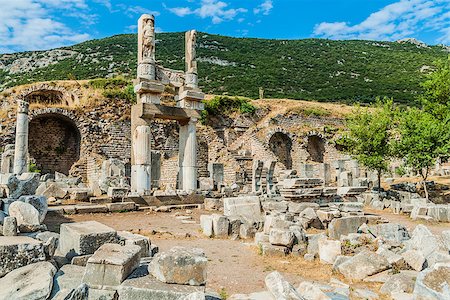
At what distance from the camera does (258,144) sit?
1093 inches

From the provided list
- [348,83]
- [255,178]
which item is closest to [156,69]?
[255,178]

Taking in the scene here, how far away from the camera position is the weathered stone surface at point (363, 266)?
5158 millimetres

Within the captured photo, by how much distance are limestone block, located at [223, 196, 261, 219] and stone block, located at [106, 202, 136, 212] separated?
403cm

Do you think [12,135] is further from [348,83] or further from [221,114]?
[348,83]

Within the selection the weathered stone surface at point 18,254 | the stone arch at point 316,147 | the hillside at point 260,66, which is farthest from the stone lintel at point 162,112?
the hillside at point 260,66

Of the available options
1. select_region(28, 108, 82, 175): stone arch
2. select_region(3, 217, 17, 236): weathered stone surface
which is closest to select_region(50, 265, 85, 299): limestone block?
select_region(3, 217, 17, 236): weathered stone surface

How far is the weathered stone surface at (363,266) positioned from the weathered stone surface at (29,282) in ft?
12.8

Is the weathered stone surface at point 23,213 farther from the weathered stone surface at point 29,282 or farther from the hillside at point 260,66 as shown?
the hillside at point 260,66

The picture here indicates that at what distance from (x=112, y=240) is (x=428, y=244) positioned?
4.87 m

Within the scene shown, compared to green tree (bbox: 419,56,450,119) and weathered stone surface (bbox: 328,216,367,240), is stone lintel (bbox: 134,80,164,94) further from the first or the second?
green tree (bbox: 419,56,450,119)

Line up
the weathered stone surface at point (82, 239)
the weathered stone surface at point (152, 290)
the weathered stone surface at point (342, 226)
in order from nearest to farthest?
the weathered stone surface at point (152, 290)
the weathered stone surface at point (82, 239)
the weathered stone surface at point (342, 226)

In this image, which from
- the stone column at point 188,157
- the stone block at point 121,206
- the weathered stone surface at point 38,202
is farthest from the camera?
the stone column at point 188,157

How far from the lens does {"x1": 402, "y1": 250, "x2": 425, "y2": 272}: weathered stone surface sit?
5.16 meters

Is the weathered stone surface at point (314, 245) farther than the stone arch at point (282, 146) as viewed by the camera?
No
